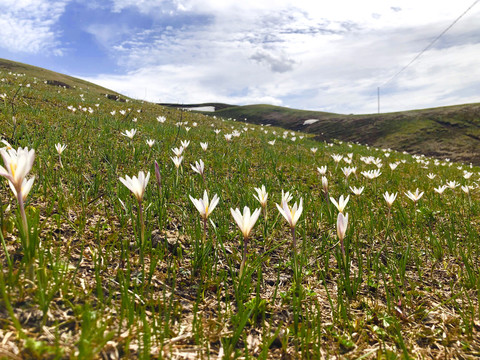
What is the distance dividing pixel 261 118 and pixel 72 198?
249ft

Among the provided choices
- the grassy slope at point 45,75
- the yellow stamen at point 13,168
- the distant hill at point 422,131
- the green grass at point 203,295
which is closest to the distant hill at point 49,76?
the grassy slope at point 45,75

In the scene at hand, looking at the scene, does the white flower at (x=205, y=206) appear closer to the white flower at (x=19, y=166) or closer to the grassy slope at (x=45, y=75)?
the white flower at (x=19, y=166)

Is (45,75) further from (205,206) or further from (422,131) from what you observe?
(422,131)

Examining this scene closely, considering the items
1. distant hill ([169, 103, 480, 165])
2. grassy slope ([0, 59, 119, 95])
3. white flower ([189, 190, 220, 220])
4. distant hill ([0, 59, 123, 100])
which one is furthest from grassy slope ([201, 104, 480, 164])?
grassy slope ([0, 59, 119, 95])

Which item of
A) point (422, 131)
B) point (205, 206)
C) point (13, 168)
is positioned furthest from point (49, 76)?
point (422, 131)

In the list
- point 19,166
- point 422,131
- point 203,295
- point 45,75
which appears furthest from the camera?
point 45,75

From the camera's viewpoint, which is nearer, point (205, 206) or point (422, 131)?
point (205, 206)

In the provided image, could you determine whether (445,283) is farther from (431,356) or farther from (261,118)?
(261,118)

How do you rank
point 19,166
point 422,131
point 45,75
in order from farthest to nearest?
point 45,75 → point 422,131 → point 19,166

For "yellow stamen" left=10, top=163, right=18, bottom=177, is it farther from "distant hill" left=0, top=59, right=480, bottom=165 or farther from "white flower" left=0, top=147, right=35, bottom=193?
"distant hill" left=0, top=59, right=480, bottom=165

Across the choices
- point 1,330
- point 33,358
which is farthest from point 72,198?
point 33,358

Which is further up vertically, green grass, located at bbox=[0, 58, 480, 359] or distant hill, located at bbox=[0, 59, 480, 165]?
distant hill, located at bbox=[0, 59, 480, 165]

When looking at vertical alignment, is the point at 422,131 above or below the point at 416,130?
below

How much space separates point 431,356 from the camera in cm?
182
